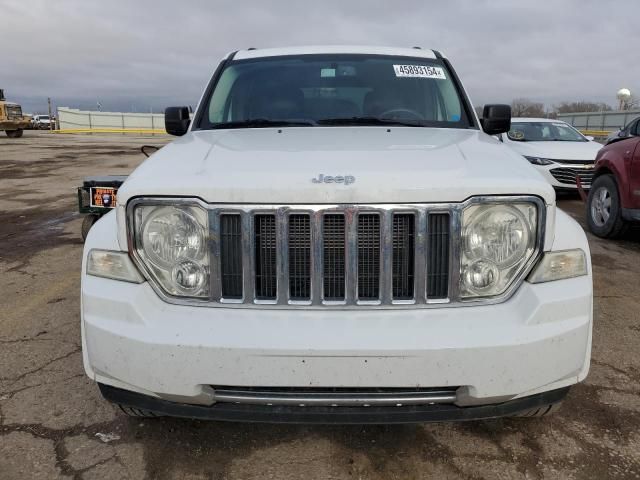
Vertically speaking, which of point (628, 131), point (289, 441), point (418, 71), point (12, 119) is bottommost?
point (289, 441)

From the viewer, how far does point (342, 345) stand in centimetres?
192

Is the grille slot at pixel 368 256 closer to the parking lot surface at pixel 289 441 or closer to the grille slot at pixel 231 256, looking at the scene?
the grille slot at pixel 231 256

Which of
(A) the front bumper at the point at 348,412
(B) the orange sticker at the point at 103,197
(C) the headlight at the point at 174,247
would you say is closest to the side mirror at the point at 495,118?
(A) the front bumper at the point at 348,412

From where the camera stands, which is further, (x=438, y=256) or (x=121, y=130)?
(x=121, y=130)

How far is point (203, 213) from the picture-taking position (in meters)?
2.08

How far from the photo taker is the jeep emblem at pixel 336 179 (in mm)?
2043

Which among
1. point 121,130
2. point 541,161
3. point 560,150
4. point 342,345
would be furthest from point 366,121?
point 121,130

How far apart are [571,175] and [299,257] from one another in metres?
8.54

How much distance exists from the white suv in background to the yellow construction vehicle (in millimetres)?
32526

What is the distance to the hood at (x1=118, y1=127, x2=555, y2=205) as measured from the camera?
2.03 metres

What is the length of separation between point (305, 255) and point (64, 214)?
7044 mm

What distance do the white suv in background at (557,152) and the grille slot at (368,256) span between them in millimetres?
7350

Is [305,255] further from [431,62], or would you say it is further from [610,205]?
[610,205]

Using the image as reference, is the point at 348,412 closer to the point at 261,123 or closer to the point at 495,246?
the point at 495,246
